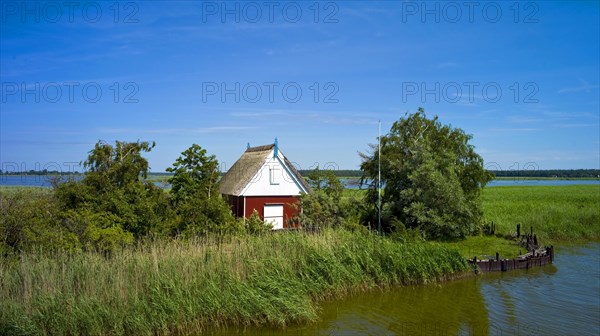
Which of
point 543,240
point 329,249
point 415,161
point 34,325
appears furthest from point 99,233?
point 543,240

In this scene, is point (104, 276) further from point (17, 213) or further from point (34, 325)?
point (17, 213)

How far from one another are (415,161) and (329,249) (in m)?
12.0

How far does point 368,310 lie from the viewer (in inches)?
572

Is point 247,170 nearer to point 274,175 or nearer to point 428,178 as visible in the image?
point 274,175

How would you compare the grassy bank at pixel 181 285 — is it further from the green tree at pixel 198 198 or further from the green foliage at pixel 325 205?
the green foliage at pixel 325 205

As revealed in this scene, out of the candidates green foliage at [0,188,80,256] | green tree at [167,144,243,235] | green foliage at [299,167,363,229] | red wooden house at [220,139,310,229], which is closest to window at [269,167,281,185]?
red wooden house at [220,139,310,229]

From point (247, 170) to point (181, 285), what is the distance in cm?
1492

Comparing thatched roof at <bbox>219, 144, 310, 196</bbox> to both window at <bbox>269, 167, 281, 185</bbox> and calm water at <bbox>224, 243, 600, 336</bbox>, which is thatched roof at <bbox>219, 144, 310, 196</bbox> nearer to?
window at <bbox>269, 167, 281, 185</bbox>

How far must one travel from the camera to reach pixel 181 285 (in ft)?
40.0

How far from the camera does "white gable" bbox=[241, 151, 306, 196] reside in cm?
2553

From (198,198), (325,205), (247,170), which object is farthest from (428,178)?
(198,198)

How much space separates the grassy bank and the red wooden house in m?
8.90

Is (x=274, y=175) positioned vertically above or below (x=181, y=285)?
above

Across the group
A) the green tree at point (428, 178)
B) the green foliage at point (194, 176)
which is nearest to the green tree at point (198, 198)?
the green foliage at point (194, 176)
